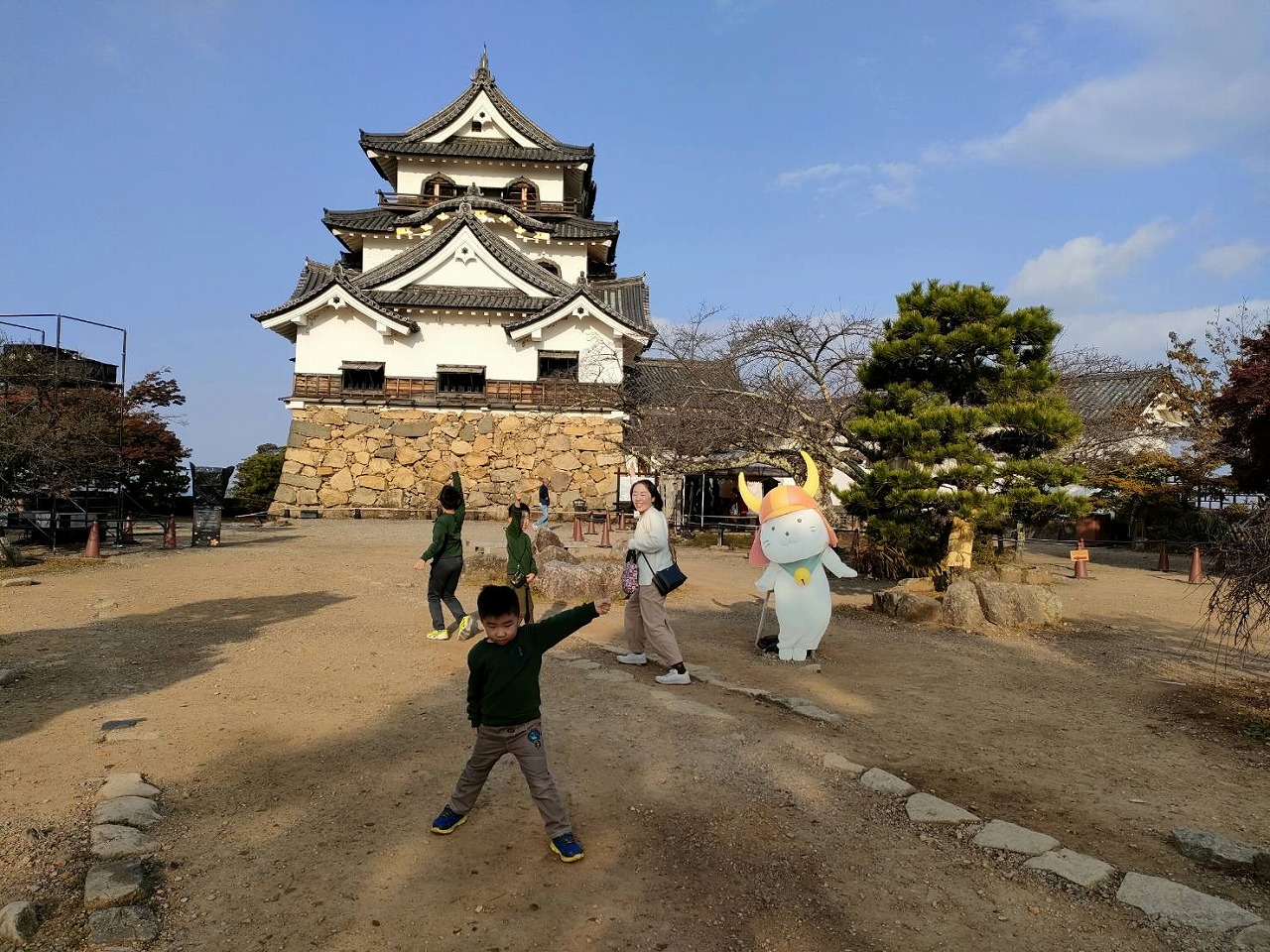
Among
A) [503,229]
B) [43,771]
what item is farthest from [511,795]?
[503,229]

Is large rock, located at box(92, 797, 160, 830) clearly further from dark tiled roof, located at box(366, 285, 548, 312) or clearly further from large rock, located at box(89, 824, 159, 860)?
dark tiled roof, located at box(366, 285, 548, 312)

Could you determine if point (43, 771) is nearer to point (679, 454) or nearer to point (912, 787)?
point (912, 787)

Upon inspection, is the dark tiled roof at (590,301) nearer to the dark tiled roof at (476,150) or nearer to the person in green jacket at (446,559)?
the dark tiled roof at (476,150)

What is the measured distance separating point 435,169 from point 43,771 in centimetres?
3007

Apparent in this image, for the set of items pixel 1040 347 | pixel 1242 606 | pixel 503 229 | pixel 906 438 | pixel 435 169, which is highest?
pixel 435 169

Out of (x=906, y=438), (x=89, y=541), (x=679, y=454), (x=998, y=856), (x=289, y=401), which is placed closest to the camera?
(x=998, y=856)

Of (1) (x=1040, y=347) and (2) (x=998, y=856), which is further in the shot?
(1) (x=1040, y=347)

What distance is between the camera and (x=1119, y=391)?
26.9 metres

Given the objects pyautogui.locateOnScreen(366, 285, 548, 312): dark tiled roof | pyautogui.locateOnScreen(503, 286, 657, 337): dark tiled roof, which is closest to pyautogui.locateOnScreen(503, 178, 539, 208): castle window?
pyautogui.locateOnScreen(366, 285, 548, 312): dark tiled roof

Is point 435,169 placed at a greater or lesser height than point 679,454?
greater

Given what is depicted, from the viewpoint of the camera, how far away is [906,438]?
1128 cm

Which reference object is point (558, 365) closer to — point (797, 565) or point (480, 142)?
point (480, 142)

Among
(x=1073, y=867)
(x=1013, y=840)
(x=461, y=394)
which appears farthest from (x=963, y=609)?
(x=461, y=394)

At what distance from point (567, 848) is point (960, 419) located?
9180 millimetres
